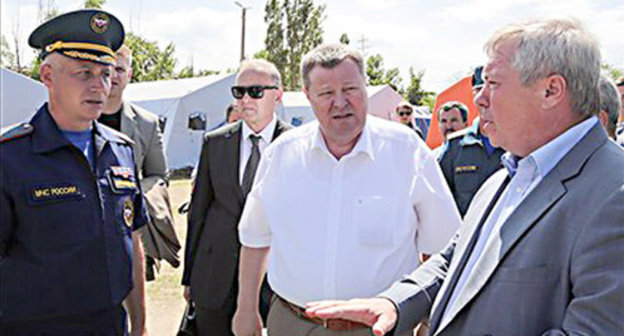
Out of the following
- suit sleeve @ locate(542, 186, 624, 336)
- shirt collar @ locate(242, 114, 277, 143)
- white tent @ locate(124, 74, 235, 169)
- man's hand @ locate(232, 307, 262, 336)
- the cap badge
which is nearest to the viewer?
suit sleeve @ locate(542, 186, 624, 336)

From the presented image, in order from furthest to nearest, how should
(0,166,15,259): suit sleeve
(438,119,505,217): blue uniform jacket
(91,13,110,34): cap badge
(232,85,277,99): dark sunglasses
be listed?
(438,119,505,217): blue uniform jacket, (232,85,277,99): dark sunglasses, (91,13,110,34): cap badge, (0,166,15,259): suit sleeve

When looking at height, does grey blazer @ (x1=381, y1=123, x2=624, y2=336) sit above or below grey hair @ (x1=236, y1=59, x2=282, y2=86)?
below

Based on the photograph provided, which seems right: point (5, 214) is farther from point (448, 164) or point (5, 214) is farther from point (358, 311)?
point (448, 164)

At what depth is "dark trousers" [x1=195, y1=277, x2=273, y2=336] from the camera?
2.99 metres

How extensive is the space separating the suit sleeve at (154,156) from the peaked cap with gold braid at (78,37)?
0.96 m

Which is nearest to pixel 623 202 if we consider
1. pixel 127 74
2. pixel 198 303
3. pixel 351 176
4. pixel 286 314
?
pixel 351 176

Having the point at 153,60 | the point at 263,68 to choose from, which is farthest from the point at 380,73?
the point at 263,68

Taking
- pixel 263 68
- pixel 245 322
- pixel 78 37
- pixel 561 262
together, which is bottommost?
pixel 245 322

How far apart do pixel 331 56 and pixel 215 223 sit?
1334 mm

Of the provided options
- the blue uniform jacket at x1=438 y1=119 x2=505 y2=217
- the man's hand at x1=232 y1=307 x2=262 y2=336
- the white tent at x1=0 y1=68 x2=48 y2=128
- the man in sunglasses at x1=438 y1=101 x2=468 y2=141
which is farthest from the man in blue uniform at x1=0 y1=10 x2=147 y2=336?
the man in sunglasses at x1=438 y1=101 x2=468 y2=141

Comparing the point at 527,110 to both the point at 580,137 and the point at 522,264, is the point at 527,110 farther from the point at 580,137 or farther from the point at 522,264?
the point at 522,264

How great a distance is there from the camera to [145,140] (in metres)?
3.04

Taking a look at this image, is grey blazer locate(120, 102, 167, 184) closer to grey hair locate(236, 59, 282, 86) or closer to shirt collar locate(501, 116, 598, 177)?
grey hair locate(236, 59, 282, 86)

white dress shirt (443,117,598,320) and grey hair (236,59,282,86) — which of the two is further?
grey hair (236,59,282,86)
